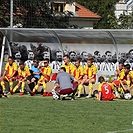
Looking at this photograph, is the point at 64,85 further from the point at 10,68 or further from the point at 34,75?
the point at 10,68

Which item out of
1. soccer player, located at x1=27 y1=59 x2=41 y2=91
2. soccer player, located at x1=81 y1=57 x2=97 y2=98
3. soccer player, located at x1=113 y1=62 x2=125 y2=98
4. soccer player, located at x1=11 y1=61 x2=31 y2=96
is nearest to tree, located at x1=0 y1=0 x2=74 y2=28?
soccer player, located at x1=27 y1=59 x2=41 y2=91

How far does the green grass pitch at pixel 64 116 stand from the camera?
12.6m

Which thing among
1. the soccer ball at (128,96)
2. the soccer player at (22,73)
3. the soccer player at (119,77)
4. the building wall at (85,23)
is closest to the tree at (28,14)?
the soccer player at (22,73)

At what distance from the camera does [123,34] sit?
2355cm

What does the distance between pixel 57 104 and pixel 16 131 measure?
6.26m

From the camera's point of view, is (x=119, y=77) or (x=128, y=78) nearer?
(x=128, y=78)

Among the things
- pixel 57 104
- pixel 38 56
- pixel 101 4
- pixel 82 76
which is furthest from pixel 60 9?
pixel 101 4

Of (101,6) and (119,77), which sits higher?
(101,6)

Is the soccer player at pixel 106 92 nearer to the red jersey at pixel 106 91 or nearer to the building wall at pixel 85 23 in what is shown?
the red jersey at pixel 106 91

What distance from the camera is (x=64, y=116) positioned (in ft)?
48.9

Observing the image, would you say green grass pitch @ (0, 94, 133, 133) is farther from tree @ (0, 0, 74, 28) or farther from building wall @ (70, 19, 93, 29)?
building wall @ (70, 19, 93, 29)

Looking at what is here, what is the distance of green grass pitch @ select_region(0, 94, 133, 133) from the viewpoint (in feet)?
41.3

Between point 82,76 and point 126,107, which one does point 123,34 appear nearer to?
point 82,76

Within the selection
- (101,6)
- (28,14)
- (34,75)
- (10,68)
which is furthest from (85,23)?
(10,68)
